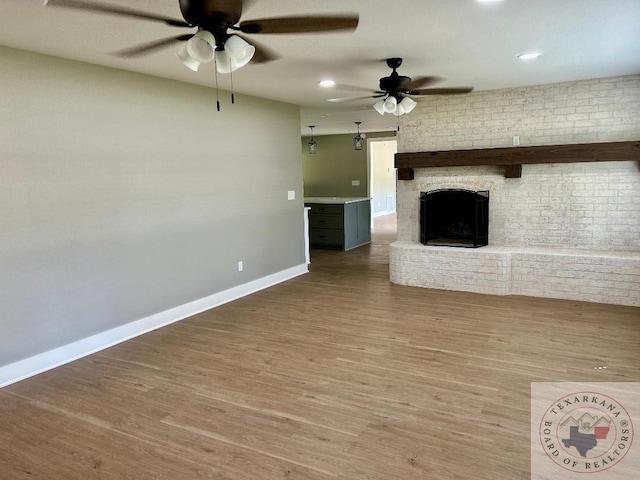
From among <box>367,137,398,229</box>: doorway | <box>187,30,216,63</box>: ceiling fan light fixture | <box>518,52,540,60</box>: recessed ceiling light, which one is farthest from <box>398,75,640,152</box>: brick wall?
<box>367,137,398,229</box>: doorway

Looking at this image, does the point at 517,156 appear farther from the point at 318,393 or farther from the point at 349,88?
the point at 318,393

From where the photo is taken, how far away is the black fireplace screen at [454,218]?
222 inches

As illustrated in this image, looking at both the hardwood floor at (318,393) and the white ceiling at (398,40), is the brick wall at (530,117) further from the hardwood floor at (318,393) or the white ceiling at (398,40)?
the hardwood floor at (318,393)

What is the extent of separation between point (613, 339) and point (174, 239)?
13.3 ft

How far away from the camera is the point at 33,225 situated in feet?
11.1

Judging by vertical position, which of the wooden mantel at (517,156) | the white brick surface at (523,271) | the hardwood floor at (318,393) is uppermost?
the wooden mantel at (517,156)

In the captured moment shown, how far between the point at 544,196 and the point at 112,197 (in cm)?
468

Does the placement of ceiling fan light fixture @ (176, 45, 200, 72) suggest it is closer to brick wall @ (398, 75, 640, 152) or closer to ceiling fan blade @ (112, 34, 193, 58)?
ceiling fan blade @ (112, 34, 193, 58)

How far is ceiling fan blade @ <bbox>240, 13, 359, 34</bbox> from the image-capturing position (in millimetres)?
2127

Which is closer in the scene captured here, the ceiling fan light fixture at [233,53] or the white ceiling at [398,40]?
the ceiling fan light fixture at [233,53]

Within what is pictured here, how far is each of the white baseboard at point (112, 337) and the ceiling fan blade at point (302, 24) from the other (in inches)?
114

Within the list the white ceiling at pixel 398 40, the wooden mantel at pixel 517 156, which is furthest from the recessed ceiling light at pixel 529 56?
the wooden mantel at pixel 517 156

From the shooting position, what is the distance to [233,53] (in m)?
2.17

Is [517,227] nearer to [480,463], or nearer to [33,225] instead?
[480,463]
